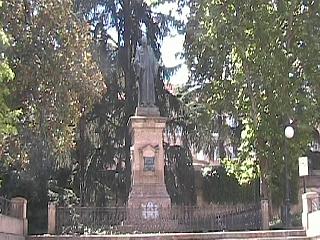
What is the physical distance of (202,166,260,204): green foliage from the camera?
106ft

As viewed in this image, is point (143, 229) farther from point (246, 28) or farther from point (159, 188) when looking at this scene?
point (246, 28)

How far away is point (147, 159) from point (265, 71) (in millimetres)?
6060

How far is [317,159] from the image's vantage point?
36812 mm

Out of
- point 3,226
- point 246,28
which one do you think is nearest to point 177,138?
point 246,28

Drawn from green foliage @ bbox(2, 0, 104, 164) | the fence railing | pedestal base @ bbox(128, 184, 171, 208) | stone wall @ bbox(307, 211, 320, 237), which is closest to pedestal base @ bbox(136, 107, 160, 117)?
pedestal base @ bbox(128, 184, 171, 208)

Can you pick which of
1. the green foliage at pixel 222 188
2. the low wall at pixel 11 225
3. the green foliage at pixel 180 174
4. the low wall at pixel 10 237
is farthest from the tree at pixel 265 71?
the low wall at pixel 10 237

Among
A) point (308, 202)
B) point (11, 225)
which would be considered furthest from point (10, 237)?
point (308, 202)

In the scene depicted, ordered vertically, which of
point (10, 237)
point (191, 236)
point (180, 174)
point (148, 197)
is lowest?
point (191, 236)

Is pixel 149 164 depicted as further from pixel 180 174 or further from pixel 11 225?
pixel 180 174

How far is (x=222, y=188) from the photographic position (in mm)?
33594

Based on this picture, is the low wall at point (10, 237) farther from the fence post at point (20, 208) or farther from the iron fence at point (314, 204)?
the iron fence at point (314, 204)

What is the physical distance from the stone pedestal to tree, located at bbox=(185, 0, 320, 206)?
3.90 m

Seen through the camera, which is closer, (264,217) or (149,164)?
(264,217)

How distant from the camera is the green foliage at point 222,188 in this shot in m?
32.4
